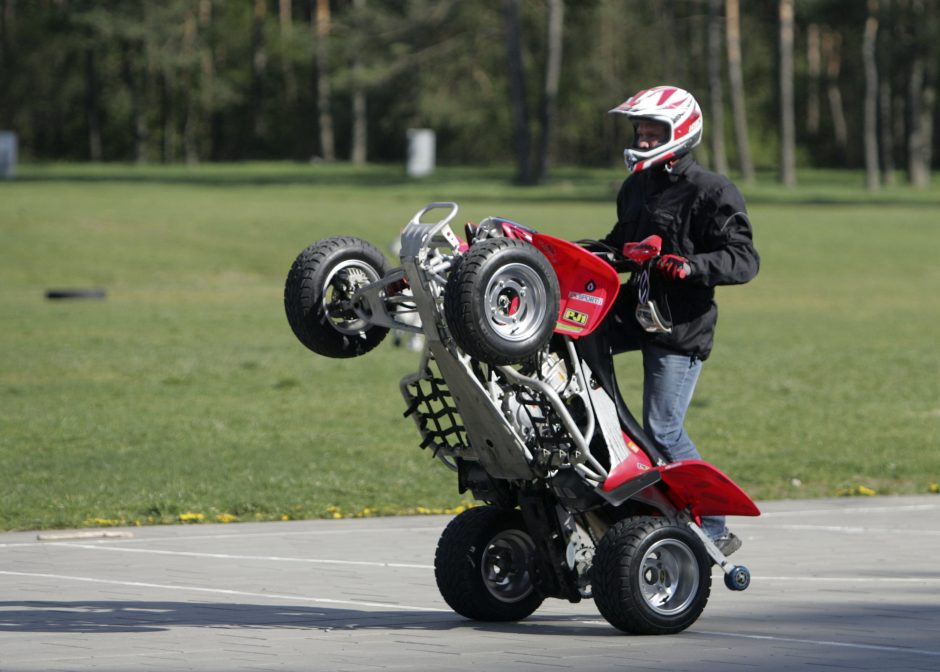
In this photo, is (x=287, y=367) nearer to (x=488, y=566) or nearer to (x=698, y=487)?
(x=488, y=566)

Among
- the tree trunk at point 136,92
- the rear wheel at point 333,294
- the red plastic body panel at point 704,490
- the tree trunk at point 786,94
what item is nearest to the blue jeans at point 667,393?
the red plastic body panel at point 704,490

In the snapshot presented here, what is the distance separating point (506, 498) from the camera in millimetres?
7566

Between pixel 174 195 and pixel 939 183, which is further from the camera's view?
pixel 939 183

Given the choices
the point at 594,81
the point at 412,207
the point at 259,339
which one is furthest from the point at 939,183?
the point at 259,339

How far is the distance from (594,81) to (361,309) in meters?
75.8

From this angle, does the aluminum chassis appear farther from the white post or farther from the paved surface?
the white post

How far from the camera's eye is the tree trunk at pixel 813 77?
296ft

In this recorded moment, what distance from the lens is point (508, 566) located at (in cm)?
771

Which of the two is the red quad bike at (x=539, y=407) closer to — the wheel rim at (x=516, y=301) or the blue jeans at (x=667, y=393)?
the wheel rim at (x=516, y=301)

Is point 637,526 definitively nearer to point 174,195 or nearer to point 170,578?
point 170,578

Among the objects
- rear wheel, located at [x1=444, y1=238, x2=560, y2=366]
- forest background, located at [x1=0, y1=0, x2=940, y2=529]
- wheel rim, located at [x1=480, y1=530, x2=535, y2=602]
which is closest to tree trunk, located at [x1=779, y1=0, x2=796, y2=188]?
forest background, located at [x1=0, y1=0, x2=940, y2=529]

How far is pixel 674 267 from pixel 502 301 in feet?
2.75

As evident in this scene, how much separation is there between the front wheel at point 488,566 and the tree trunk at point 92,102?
3245 inches

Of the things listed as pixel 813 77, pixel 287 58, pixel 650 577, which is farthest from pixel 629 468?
pixel 287 58
